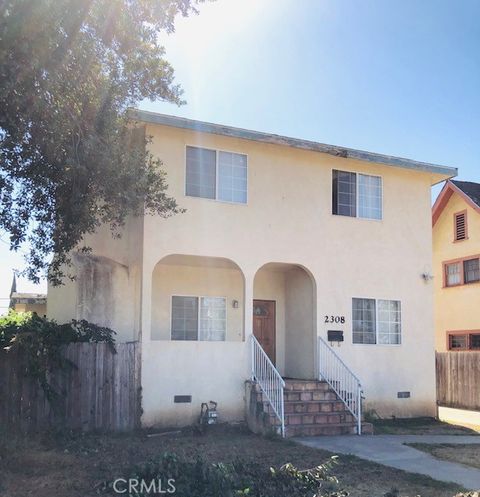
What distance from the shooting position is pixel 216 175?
46.8 ft

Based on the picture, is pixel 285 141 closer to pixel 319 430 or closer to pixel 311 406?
pixel 311 406

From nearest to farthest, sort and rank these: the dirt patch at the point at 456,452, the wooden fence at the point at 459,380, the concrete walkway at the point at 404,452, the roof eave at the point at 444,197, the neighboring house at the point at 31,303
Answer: the concrete walkway at the point at 404,452 < the dirt patch at the point at 456,452 < the wooden fence at the point at 459,380 < the neighboring house at the point at 31,303 < the roof eave at the point at 444,197

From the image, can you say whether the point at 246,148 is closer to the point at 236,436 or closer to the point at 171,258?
the point at 171,258

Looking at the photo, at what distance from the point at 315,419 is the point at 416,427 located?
3172 mm

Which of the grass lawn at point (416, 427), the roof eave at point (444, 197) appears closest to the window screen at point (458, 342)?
the roof eave at point (444, 197)

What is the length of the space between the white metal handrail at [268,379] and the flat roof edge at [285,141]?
15.5ft

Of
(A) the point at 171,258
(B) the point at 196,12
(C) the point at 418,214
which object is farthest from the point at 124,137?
(C) the point at 418,214

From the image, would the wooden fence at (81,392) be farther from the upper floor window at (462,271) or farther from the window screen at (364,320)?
the upper floor window at (462,271)

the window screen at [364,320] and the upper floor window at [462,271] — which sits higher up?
the upper floor window at [462,271]

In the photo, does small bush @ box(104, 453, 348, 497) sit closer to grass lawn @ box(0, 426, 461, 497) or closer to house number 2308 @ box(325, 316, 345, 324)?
grass lawn @ box(0, 426, 461, 497)

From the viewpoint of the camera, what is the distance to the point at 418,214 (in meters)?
16.7

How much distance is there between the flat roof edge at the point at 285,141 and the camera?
42.9 ft

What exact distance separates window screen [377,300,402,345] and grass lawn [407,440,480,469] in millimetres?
4037

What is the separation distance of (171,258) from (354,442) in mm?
Answer: 5774
